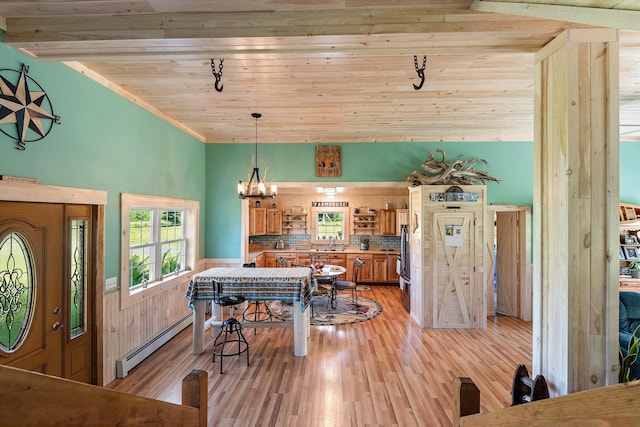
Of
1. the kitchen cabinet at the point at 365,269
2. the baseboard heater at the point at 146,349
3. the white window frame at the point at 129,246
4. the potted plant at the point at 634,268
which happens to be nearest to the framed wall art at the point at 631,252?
the potted plant at the point at 634,268

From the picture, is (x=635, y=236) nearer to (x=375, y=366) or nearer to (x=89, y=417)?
(x=375, y=366)

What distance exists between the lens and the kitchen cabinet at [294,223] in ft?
29.3

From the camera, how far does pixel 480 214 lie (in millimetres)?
4855

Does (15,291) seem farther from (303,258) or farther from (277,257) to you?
(303,258)

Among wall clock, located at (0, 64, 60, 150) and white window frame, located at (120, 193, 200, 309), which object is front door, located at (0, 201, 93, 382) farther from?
wall clock, located at (0, 64, 60, 150)

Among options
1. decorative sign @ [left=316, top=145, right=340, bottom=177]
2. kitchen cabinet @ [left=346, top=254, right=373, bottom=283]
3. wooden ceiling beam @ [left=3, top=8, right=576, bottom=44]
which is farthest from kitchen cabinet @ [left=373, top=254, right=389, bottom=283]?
wooden ceiling beam @ [left=3, top=8, right=576, bottom=44]

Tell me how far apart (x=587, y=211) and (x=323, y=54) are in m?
1.89

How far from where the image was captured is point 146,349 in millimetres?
3816

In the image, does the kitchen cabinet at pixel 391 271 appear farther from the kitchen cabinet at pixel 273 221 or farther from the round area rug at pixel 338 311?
the kitchen cabinet at pixel 273 221

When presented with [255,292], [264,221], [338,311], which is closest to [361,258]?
[338,311]

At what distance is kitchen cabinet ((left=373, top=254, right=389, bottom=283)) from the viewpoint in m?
8.02

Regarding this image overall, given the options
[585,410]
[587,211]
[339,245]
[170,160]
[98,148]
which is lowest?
[339,245]

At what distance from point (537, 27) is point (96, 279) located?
419 cm

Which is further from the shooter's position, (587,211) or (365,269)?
(365,269)
